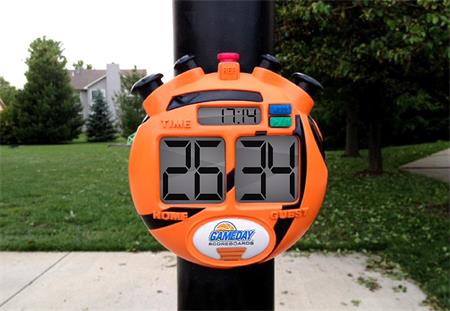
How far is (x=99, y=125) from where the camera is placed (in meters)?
33.3

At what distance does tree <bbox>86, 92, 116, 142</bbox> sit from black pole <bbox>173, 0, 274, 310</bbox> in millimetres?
32697

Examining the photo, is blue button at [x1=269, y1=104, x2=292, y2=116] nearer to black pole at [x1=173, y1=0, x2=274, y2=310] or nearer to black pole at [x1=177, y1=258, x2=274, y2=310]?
black pole at [x1=173, y1=0, x2=274, y2=310]

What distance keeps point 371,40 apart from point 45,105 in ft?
92.4

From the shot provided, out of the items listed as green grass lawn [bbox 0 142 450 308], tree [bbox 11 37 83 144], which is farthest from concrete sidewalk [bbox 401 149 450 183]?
tree [bbox 11 37 83 144]

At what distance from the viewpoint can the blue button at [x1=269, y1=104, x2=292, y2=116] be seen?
126cm

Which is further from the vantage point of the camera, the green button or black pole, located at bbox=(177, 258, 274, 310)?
black pole, located at bbox=(177, 258, 274, 310)

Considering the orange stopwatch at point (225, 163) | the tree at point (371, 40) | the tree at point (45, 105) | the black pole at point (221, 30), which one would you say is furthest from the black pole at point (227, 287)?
the tree at point (45, 105)

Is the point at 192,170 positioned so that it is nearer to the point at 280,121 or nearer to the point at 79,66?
the point at 280,121

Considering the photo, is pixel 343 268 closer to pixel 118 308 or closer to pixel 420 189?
pixel 118 308

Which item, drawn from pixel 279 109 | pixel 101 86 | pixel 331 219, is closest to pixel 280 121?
pixel 279 109

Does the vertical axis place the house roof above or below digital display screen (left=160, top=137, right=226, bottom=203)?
below

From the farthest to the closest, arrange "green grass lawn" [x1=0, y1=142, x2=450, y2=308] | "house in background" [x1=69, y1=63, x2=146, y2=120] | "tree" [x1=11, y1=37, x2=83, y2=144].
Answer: "house in background" [x1=69, y1=63, x2=146, y2=120], "tree" [x1=11, y1=37, x2=83, y2=144], "green grass lawn" [x1=0, y1=142, x2=450, y2=308]

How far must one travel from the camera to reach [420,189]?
8617 millimetres

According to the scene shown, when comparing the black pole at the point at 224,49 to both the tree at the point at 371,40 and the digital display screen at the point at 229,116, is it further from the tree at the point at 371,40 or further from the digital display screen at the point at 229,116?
the tree at the point at 371,40
